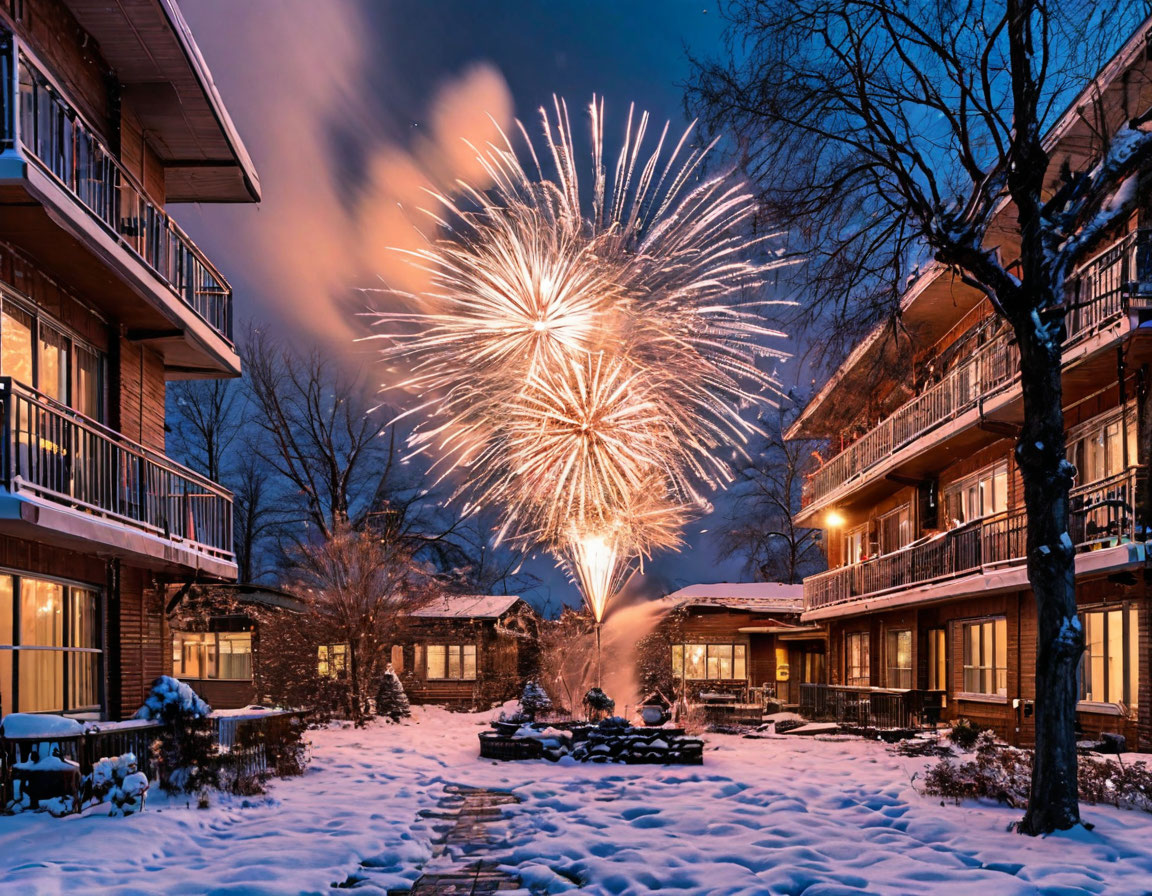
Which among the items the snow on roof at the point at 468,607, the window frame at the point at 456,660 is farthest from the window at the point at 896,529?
the window frame at the point at 456,660

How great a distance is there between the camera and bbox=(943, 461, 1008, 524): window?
22.1 metres

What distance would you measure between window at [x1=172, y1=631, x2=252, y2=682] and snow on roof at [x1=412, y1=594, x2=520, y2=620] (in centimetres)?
637

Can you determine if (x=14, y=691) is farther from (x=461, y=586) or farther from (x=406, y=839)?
(x=461, y=586)

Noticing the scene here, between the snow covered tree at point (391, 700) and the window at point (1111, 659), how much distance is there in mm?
16941

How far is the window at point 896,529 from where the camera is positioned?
93.8 feet

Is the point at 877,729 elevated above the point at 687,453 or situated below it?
below

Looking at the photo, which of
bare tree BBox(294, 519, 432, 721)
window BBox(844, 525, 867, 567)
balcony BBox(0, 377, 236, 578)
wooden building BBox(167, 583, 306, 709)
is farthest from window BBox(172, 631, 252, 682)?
window BBox(844, 525, 867, 567)

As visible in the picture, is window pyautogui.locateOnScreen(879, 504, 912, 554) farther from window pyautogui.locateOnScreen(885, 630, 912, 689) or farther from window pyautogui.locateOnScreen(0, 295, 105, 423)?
window pyautogui.locateOnScreen(0, 295, 105, 423)

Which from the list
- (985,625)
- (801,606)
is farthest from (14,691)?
(801,606)

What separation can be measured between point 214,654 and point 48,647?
25028mm

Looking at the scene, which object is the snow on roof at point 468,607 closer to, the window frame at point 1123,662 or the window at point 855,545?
the window at point 855,545

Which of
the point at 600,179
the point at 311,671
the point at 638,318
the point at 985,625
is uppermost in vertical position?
the point at 600,179

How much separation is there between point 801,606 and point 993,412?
61.1ft

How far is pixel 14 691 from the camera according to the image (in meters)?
11.9
